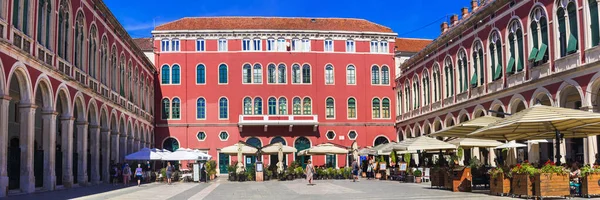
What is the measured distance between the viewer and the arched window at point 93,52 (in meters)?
34.2

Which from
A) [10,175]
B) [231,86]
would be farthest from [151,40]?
[10,175]

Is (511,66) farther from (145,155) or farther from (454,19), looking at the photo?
(145,155)

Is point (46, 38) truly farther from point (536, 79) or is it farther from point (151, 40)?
point (151, 40)

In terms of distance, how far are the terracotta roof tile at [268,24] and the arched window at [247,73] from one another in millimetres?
3312

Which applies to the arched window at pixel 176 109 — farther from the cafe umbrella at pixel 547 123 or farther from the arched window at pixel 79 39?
the cafe umbrella at pixel 547 123

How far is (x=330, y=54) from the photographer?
188ft

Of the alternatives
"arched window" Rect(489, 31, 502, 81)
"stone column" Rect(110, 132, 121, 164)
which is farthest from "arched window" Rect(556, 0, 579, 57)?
"stone column" Rect(110, 132, 121, 164)

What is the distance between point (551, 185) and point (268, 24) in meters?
42.9

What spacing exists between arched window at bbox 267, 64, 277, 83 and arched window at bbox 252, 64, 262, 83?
68 cm

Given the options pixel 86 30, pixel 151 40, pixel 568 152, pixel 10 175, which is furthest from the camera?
pixel 151 40

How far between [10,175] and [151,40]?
37137 mm

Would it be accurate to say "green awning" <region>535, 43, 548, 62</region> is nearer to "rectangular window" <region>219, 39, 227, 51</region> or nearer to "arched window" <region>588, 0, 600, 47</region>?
"arched window" <region>588, 0, 600, 47</region>

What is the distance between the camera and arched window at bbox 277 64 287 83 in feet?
186

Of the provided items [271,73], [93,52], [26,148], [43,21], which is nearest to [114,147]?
[93,52]
